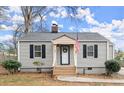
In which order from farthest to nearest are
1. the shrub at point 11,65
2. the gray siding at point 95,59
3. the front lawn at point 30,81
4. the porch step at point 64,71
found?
the gray siding at point 95,59 < the porch step at point 64,71 < the shrub at point 11,65 < the front lawn at point 30,81

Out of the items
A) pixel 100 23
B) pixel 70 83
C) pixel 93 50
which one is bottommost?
pixel 70 83

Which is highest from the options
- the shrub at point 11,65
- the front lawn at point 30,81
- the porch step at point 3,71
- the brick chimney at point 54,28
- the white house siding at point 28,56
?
the brick chimney at point 54,28

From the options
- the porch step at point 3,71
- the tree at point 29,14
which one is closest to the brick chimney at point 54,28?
the tree at point 29,14

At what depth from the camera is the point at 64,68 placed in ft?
33.0

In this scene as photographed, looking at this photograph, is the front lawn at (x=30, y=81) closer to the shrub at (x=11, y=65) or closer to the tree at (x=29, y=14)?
the shrub at (x=11, y=65)

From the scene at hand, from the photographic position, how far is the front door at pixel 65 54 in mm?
10202

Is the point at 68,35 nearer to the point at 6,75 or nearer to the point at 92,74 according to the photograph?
the point at 92,74

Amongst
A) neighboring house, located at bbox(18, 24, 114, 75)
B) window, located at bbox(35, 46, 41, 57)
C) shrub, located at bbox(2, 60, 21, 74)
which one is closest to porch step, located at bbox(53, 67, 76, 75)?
neighboring house, located at bbox(18, 24, 114, 75)

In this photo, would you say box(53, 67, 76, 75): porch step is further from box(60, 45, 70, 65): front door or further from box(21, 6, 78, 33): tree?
box(21, 6, 78, 33): tree

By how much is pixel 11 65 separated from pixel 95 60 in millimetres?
2224

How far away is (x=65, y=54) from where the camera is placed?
10.4 meters

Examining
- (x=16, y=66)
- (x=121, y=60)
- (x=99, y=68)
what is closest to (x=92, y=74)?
(x=99, y=68)

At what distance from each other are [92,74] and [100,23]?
132 cm

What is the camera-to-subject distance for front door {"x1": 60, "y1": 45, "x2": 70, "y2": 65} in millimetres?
10202
